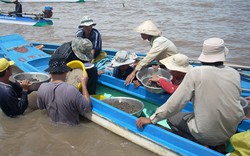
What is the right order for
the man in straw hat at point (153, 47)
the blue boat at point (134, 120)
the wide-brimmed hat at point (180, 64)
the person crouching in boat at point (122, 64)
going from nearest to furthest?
1. the blue boat at point (134, 120)
2. the wide-brimmed hat at point (180, 64)
3. the man in straw hat at point (153, 47)
4. the person crouching in boat at point (122, 64)

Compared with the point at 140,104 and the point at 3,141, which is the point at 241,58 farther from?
the point at 3,141

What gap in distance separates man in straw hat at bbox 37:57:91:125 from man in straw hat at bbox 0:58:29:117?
408mm

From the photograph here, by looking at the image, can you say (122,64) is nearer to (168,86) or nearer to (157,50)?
(157,50)

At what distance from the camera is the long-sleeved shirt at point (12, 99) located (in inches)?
150

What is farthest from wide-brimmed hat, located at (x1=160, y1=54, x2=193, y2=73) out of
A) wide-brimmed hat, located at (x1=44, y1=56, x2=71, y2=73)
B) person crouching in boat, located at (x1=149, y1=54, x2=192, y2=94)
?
wide-brimmed hat, located at (x1=44, y1=56, x2=71, y2=73)

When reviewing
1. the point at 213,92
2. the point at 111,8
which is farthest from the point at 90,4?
the point at 213,92

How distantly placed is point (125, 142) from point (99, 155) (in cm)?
40

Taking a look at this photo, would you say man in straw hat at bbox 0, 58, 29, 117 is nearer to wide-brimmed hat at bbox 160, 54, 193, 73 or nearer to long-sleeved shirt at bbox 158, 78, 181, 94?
long-sleeved shirt at bbox 158, 78, 181, 94

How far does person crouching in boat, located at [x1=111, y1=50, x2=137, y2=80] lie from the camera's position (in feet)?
14.5

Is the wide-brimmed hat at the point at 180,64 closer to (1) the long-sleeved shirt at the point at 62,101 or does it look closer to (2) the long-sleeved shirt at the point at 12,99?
(1) the long-sleeved shirt at the point at 62,101

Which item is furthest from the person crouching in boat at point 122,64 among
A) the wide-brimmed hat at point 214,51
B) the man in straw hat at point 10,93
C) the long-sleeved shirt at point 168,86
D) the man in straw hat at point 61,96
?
the wide-brimmed hat at point 214,51

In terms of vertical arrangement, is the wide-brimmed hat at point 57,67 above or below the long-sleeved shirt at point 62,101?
above

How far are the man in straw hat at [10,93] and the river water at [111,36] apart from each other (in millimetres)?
343

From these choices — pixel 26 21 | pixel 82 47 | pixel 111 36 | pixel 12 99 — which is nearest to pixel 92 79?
pixel 82 47
